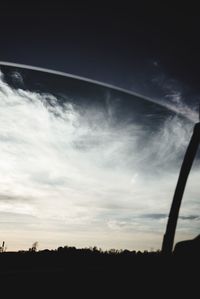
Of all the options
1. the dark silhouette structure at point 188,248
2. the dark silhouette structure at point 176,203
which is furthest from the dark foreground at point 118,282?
the dark silhouette structure at point 176,203

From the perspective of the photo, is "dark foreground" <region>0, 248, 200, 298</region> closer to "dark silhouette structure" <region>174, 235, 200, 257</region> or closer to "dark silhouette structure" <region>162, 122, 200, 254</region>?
"dark silhouette structure" <region>174, 235, 200, 257</region>

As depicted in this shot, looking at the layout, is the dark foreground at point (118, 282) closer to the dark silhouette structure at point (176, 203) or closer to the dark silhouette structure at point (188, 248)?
the dark silhouette structure at point (188, 248)

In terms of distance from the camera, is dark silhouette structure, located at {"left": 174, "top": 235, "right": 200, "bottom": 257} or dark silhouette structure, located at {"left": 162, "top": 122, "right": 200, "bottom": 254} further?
dark silhouette structure, located at {"left": 162, "top": 122, "right": 200, "bottom": 254}

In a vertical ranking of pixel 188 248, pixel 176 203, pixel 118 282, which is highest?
pixel 176 203

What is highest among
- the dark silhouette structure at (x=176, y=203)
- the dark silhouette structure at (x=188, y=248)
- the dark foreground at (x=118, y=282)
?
the dark silhouette structure at (x=176, y=203)

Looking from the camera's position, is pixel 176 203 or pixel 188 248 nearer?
pixel 188 248

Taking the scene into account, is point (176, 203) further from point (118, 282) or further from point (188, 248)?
point (118, 282)

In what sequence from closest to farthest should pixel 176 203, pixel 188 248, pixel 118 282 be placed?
pixel 188 248 → pixel 176 203 → pixel 118 282

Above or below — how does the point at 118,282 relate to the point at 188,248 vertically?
below

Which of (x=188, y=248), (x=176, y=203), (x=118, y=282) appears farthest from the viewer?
(x=118, y=282)

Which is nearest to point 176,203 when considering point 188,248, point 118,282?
point 188,248

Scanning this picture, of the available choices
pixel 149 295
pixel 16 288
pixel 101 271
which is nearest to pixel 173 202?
pixel 149 295

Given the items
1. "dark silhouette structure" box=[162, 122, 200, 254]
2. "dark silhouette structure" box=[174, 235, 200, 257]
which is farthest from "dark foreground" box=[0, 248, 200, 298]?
"dark silhouette structure" box=[162, 122, 200, 254]

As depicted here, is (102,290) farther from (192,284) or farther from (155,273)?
(192,284)
